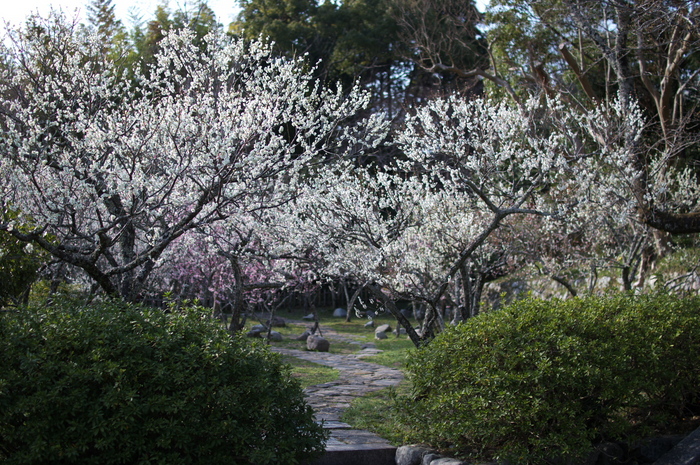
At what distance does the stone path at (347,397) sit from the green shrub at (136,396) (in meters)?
0.84

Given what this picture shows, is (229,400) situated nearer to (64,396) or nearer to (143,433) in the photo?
(143,433)

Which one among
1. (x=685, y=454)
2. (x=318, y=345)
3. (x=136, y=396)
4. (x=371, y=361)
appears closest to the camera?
(x=136, y=396)

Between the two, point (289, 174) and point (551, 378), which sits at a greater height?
point (289, 174)

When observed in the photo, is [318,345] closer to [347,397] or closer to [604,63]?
[347,397]

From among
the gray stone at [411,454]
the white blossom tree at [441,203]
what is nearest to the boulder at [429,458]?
the gray stone at [411,454]

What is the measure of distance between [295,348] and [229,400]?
9.58 m

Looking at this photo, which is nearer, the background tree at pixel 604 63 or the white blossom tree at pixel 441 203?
the white blossom tree at pixel 441 203

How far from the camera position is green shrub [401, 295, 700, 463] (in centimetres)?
429

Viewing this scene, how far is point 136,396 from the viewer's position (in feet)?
11.5

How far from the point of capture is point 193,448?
357 centimetres

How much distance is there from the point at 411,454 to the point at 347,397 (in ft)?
9.26

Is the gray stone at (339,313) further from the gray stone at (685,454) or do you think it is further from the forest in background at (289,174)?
the gray stone at (685,454)

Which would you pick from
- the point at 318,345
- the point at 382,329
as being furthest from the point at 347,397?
the point at 382,329

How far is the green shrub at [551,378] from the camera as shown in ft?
14.1
